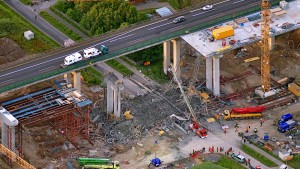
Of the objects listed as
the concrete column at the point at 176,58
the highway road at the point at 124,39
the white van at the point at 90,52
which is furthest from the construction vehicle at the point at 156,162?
the concrete column at the point at 176,58

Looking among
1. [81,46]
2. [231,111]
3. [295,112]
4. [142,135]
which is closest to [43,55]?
[81,46]

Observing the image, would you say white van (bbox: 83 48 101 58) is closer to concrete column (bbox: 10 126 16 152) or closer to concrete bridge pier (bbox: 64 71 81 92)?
concrete bridge pier (bbox: 64 71 81 92)

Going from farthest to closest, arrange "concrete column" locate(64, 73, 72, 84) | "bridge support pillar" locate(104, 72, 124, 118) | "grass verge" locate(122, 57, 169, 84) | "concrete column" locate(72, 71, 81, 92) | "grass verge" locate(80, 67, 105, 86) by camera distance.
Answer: "grass verge" locate(122, 57, 169, 84)
"grass verge" locate(80, 67, 105, 86)
"concrete column" locate(64, 73, 72, 84)
"concrete column" locate(72, 71, 81, 92)
"bridge support pillar" locate(104, 72, 124, 118)

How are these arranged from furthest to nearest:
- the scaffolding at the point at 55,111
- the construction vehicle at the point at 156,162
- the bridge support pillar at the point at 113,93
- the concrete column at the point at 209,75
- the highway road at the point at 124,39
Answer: the concrete column at the point at 209,75 → the bridge support pillar at the point at 113,93 → the highway road at the point at 124,39 → the scaffolding at the point at 55,111 → the construction vehicle at the point at 156,162

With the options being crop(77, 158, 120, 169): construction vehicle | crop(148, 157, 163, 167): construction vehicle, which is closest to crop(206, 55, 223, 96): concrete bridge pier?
crop(148, 157, 163, 167): construction vehicle

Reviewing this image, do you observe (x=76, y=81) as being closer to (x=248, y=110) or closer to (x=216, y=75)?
(x=216, y=75)

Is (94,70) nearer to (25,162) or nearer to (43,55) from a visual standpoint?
(43,55)

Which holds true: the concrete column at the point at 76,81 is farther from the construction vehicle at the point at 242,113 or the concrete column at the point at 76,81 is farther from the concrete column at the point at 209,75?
the construction vehicle at the point at 242,113
